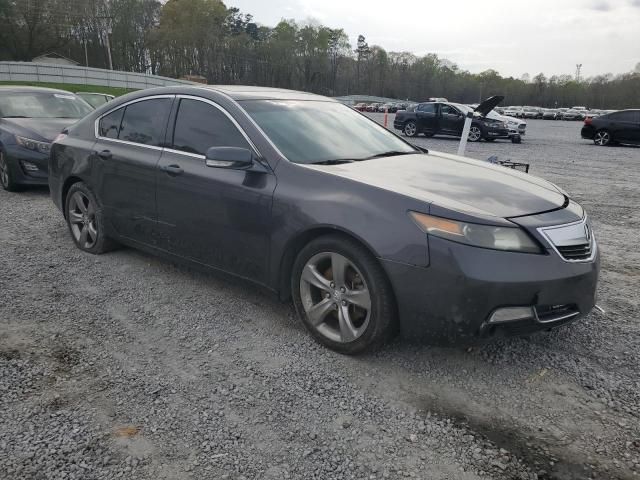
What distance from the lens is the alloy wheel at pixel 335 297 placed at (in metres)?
3.04

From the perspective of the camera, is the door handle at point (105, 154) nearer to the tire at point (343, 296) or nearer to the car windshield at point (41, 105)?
the tire at point (343, 296)

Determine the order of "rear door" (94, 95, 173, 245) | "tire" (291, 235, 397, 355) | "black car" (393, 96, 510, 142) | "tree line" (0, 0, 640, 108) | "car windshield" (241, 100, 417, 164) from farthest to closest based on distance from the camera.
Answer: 1. "tree line" (0, 0, 640, 108)
2. "black car" (393, 96, 510, 142)
3. "rear door" (94, 95, 173, 245)
4. "car windshield" (241, 100, 417, 164)
5. "tire" (291, 235, 397, 355)

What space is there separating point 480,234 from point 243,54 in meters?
105

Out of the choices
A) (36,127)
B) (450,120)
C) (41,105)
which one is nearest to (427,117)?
(450,120)

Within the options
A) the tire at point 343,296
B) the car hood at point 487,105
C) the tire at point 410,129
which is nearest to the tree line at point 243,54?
the tire at point 410,129

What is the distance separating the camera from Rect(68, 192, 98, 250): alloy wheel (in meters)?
4.87

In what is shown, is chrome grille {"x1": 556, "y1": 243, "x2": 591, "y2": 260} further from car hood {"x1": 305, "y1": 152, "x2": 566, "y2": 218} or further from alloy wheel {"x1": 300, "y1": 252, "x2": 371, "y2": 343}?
alloy wheel {"x1": 300, "y1": 252, "x2": 371, "y2": 343}

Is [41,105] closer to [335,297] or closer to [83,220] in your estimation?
[83,220]

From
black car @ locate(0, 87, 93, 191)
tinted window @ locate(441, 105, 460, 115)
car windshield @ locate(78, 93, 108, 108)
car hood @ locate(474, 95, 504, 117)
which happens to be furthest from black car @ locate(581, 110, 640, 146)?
black car @ locate(0, 87, 93, 191)

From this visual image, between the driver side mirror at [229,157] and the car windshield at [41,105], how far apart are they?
6466 mm

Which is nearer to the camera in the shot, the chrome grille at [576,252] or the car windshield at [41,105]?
the chrome grille at [576,252]

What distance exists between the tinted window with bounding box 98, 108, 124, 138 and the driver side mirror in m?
1.69

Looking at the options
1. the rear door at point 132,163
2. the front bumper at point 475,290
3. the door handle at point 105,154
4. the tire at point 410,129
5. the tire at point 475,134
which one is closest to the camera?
the front bumper at point 475,290

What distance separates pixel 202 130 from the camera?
385 centimetres
